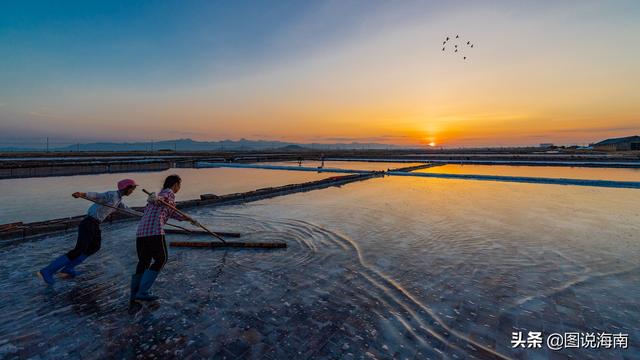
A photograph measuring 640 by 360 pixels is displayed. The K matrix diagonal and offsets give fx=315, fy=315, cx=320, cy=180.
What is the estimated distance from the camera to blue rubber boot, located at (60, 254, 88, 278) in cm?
507

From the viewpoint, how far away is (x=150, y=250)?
14.3 feet

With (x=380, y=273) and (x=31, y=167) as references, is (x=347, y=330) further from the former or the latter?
(x=31, y=167)

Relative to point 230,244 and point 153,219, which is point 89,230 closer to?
point 153,219

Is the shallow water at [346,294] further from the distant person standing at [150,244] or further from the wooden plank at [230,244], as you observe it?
the distant person standing at [150,244]

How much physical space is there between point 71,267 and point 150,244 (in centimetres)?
201

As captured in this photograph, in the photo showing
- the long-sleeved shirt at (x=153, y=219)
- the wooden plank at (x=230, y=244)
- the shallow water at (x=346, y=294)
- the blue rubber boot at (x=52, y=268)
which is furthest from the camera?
the wooden plank at (x=230, y=244)

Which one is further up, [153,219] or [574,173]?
[153,219]

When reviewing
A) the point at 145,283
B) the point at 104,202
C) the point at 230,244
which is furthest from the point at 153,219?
the point at 230,244

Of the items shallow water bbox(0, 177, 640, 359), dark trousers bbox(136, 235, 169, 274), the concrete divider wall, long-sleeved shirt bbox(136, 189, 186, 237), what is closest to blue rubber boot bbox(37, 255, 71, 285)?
shallow water bbox(0, 177, 640, 359)

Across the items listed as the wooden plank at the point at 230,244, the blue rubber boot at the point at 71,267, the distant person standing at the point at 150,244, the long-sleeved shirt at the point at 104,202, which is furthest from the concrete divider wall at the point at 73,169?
the distant person standing at the point at 150,244

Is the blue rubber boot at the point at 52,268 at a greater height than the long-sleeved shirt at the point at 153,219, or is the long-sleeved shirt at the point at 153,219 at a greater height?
the long-sleeved shirt at the point at 153,219

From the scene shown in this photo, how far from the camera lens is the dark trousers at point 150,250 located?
433 centimetres

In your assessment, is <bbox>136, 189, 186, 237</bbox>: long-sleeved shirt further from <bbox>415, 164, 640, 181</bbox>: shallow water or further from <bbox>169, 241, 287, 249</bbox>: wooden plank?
<bbox>415, 164, 640, 181</bbox>: shallow water

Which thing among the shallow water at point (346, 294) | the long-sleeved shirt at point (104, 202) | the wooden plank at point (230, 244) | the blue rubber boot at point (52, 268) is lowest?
the shallow water at point (346, 294)
